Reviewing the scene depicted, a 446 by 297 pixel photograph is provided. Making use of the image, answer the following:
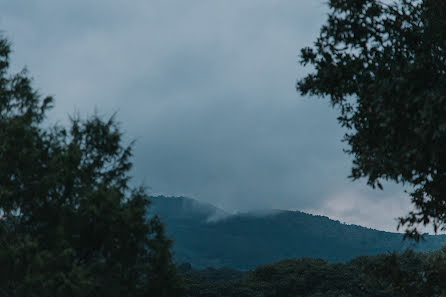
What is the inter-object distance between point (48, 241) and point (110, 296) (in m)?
2.99

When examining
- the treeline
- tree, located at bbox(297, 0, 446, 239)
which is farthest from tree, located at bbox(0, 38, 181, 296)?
the treeline

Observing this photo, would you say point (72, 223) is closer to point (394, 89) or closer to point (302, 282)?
point (394, 89)

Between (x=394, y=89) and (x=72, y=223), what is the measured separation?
12.0 m

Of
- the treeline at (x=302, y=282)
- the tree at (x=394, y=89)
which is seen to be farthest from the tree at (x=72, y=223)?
the treeline at (x=302, y=282)

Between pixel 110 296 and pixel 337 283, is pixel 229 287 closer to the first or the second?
pixel 337 283

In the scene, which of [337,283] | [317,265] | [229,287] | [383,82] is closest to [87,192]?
[383,82]

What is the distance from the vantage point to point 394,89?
16.0 metres

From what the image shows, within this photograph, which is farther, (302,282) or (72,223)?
(302,282)

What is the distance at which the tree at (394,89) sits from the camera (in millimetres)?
15336

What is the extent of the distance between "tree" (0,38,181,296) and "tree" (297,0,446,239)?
27.4 ft

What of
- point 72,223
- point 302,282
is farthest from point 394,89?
point 302,282

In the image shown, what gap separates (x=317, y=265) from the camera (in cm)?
9038

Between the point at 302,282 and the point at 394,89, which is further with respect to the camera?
the point at 302,282

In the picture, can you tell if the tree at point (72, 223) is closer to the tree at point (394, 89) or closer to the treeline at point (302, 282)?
the tree at point (394, 89)
